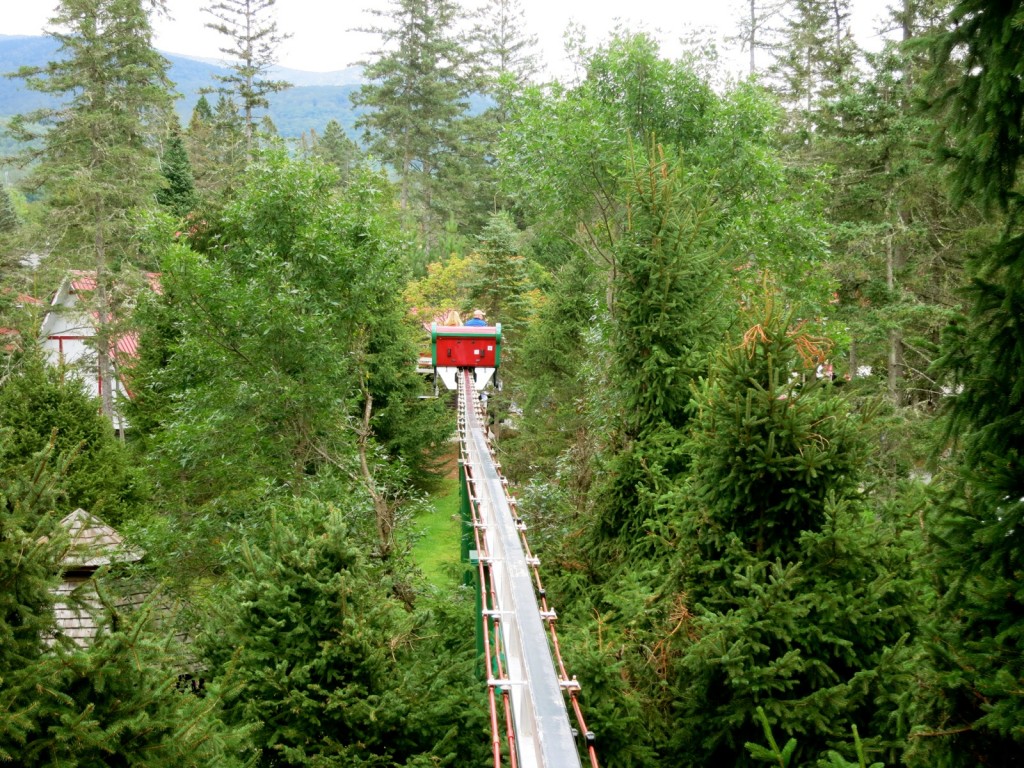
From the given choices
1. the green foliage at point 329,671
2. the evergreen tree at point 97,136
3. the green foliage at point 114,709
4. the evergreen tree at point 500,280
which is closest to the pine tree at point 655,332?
the green foliage at point 329,671

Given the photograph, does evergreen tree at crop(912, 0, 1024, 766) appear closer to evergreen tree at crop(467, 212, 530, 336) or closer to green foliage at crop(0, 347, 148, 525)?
green foliage at crop(0, 347, 148, 525)

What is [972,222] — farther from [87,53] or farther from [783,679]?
[87,53]

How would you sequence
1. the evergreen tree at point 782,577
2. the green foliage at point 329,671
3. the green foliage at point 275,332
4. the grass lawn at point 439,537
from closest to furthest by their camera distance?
the evergreen tree at point 782,577 < the green foliage at point 329,671 < the green foliage at point 275,332 < the grass lawn at point 439,537

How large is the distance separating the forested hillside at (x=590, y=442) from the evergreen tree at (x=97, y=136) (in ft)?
0.38

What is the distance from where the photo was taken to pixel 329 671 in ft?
21.3

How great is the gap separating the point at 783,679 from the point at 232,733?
12.1 feet

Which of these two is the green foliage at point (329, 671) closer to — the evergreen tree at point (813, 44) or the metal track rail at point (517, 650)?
the metal track rail at point (517, 650)

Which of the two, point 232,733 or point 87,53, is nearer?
point 232,733

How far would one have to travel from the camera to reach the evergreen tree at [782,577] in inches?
213

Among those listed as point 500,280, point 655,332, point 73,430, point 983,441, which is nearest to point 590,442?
point 655,332

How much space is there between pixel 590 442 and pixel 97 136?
19.1m

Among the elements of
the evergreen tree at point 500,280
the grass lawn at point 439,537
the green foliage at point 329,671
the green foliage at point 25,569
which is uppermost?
the evergreen tree at point 500,280

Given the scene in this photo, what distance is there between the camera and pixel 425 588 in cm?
1080

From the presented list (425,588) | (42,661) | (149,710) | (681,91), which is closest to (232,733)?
(149,710)
